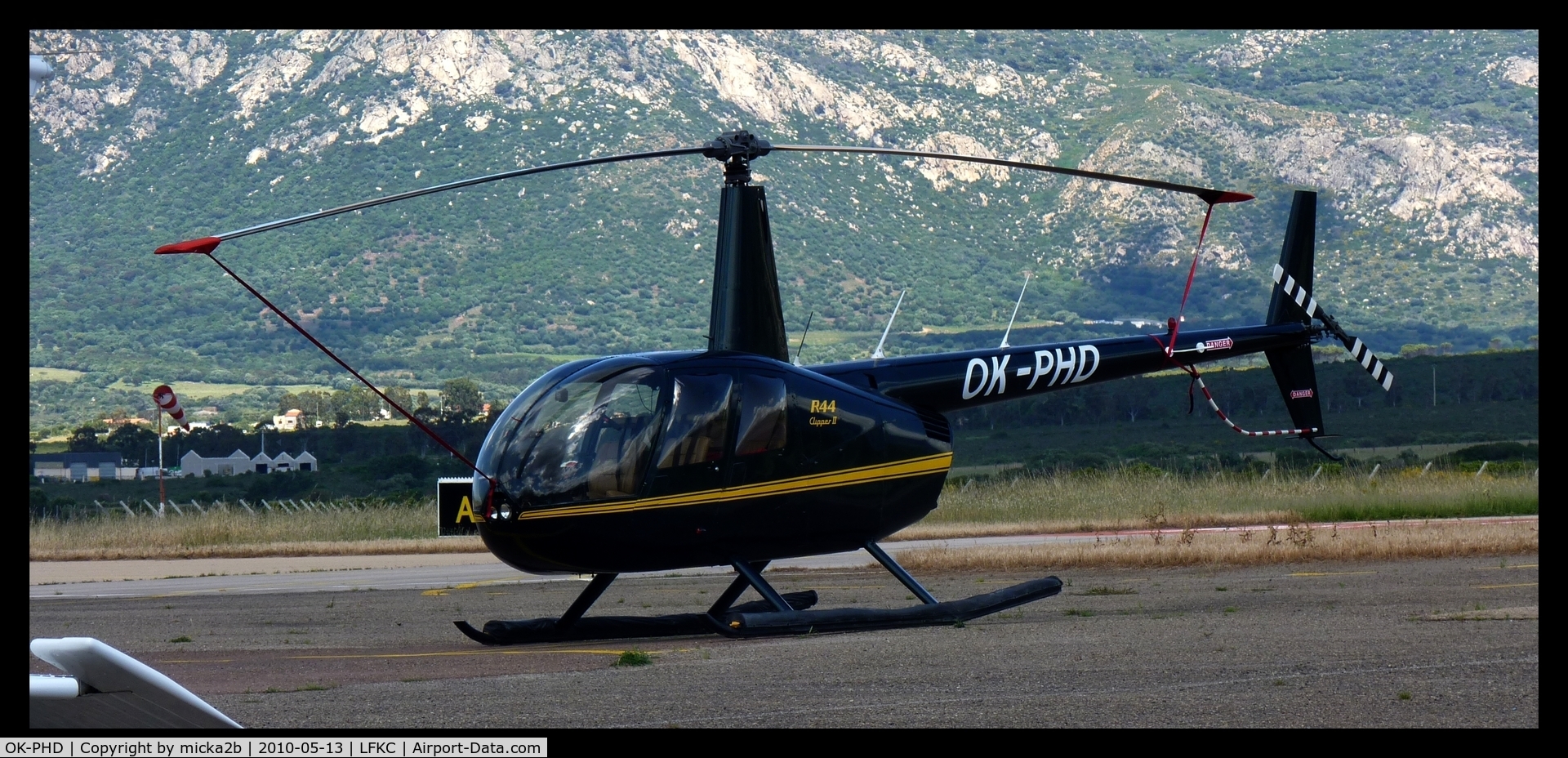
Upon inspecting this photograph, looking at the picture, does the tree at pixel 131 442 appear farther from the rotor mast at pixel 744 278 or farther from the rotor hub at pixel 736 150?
the rotor hub at pixel 736 150

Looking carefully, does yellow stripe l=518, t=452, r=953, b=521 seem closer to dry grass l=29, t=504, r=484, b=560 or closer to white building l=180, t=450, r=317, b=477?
dry grass l=29, t=504, r=484, b=560

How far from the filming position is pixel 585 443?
11.3 metres

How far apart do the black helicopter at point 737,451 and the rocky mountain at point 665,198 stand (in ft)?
343

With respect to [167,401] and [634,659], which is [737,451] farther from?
[167,401]

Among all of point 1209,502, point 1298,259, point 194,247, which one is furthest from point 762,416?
point 1209,502

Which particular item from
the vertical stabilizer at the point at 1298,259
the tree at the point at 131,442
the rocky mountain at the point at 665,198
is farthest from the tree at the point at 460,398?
the vertical stabilizer at the point at 1298,259

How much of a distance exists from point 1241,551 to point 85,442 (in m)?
82.9

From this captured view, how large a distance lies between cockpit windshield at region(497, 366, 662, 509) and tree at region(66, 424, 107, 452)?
83723 millimetres

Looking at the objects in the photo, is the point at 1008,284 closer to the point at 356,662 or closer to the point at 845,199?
the point at 845,199

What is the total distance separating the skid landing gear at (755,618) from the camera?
1181 centimetres

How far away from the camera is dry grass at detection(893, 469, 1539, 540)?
1132 inches

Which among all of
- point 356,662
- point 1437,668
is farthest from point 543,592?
point 1437,668
